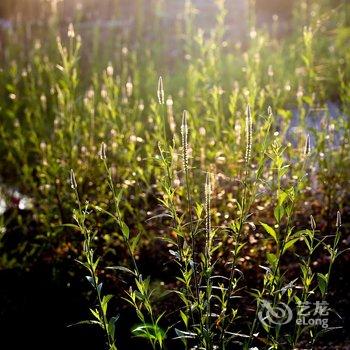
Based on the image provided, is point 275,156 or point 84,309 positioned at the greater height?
point 275,156

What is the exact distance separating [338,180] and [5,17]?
8.73 m

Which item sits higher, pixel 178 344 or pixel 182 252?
pixel 182 252

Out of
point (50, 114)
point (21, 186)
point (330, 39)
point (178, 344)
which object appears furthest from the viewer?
point (330, 39)

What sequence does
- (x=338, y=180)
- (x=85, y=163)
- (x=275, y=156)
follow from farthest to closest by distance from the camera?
(x=85, y=163) → (x=338, y=180) → (x=275, y=156)

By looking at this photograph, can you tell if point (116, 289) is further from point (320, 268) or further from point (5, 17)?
point (5, 17)

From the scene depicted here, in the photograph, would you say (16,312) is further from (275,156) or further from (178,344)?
(275,156)

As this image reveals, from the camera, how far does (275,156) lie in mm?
1999

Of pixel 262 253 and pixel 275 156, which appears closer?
pixel 275 156

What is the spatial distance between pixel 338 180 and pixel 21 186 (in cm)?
213

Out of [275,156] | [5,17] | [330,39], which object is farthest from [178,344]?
[5,17]

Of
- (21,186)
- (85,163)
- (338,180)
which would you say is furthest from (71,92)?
(338,180)

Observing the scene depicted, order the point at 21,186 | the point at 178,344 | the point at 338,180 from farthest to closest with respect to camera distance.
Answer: the point at 21,186 → the point at 338,180 → the point at 178,344

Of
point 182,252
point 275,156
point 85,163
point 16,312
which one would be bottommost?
point 16,312

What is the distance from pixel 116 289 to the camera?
3002mm
